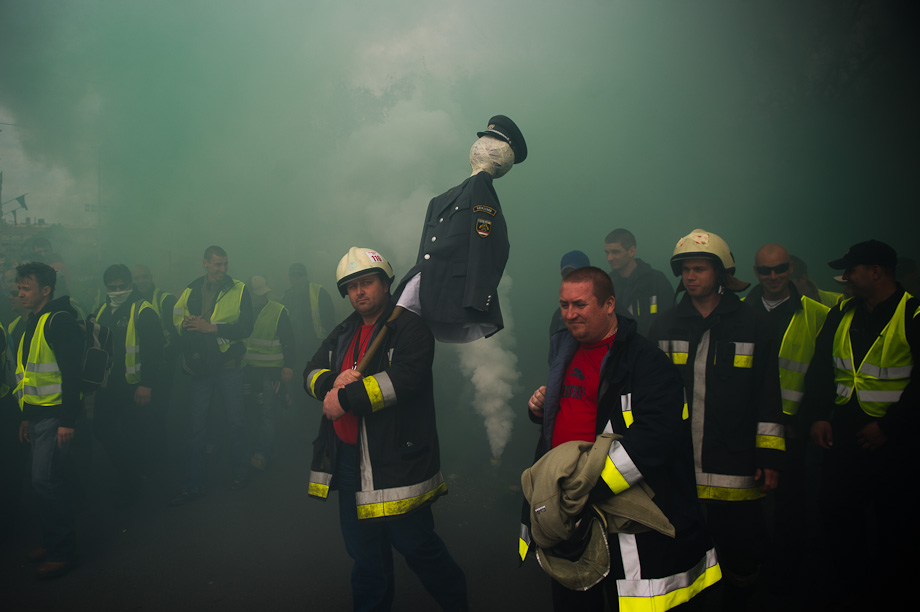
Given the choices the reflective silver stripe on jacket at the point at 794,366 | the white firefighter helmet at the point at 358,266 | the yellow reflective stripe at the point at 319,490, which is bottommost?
the yellow reflective stripe at the point at 319,490

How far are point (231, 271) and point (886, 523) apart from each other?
14.2 metres

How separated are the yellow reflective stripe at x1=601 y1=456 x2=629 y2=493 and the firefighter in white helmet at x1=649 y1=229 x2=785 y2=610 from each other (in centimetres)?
112

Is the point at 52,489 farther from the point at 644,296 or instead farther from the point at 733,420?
the point at 644,296

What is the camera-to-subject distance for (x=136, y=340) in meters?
5.06

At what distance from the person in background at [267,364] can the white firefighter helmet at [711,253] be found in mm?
4894

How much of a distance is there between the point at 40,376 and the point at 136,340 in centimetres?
135

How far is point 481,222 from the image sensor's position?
2.58 m

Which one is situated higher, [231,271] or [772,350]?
[231,271]

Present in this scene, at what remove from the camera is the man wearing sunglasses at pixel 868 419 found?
2639 millimetres

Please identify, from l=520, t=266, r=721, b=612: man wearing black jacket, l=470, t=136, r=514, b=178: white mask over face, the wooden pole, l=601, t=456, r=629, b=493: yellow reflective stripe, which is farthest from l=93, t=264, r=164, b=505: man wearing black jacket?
l=601, t=456, r=629, b=493: yellow reflective stripe

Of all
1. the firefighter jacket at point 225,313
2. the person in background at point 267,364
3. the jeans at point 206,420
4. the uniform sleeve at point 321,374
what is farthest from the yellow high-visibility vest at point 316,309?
the uniform sleeve at point 321,374

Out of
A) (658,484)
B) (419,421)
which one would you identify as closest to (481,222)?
(419,421)

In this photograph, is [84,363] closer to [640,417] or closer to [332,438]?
[332,438]

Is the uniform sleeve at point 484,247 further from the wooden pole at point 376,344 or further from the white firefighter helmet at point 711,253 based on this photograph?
the white firefighter helmet at point 711,253
